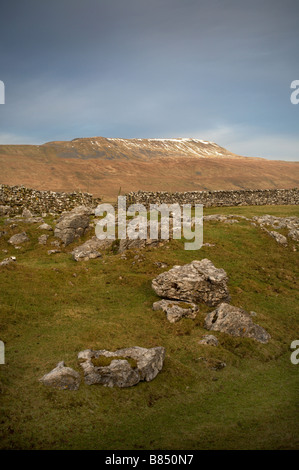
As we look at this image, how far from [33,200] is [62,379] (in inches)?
1357

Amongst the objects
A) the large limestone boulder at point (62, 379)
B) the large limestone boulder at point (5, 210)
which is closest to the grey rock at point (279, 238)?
the large limestone boulder at point (62, 379)

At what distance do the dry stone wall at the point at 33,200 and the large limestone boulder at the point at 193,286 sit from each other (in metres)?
27.6

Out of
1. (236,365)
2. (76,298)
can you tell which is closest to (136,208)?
(76,298)

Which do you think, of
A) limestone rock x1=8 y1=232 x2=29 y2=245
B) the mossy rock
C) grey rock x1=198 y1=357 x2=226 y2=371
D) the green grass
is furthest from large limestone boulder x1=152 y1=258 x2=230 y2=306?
limestone rock x1=8 y1=232 x2=29 y2=245

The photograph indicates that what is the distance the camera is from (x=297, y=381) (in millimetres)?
11992

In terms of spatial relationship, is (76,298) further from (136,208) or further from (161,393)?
(136,208)

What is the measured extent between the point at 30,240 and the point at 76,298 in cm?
1327

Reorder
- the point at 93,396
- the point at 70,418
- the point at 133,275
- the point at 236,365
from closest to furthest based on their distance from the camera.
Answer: the point at 70,418
the point at 93,396
the point at 236,365
the point at 133,275

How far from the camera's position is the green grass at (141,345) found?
8.56 m

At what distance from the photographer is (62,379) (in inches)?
407

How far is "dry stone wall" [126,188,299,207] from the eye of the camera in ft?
155

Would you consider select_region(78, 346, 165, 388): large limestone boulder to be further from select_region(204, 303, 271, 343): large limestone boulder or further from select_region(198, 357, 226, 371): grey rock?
select_region(204, 303, 271, 343): large limestone boulder

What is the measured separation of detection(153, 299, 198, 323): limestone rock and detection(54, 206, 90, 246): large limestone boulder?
14625 mm

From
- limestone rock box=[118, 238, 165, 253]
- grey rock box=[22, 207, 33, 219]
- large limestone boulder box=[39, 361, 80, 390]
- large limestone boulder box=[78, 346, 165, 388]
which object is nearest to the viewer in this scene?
large limestone boulder box=[39, 361, 80, 390]
